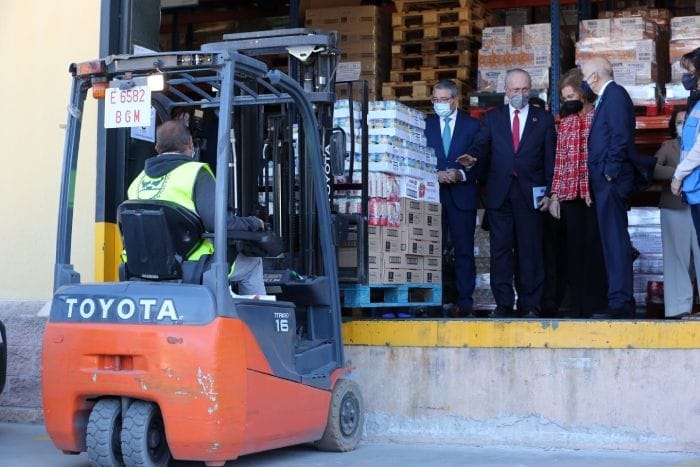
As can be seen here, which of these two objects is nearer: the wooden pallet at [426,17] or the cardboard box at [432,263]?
the cardboard box at [432,263]

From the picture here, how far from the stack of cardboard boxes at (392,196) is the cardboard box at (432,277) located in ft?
A: 0.05

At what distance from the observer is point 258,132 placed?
8.85m

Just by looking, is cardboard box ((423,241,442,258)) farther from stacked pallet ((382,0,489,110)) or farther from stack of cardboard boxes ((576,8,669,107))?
stacked pallet ((382,0,489,110))

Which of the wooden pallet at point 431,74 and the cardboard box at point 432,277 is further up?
the wooden pallet at point 431,74

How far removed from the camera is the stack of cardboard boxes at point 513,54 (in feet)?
38.0

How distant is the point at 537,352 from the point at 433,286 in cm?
172

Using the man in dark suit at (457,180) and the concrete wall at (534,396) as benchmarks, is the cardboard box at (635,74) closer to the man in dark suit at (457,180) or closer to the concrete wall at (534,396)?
the man in dark suit at (457,180)

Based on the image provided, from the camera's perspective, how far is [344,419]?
26.9ft

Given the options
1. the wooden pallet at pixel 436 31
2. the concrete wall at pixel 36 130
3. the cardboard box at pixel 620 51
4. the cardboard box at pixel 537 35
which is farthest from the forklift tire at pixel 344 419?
the wooden pallet at pixel 436 31

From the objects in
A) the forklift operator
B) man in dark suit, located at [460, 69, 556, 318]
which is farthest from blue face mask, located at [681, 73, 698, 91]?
the forklift operator

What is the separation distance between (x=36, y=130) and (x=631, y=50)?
5.66 metres

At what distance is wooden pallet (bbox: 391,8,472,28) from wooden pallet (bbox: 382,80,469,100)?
0.68 metres

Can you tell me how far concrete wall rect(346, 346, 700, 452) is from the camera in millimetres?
8070

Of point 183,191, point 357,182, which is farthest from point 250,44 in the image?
point 183,191
